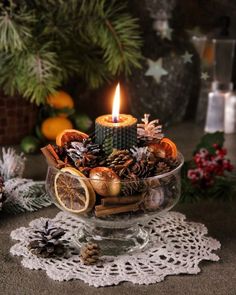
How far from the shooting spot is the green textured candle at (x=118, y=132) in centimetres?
77

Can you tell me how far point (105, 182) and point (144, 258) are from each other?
0.41ft

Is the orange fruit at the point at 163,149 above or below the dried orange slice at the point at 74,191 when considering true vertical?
above

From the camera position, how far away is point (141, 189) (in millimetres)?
725

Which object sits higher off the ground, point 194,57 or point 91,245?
point 194,57

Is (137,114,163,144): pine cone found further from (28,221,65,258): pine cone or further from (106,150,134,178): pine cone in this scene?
(28,221,65,258): pine cone

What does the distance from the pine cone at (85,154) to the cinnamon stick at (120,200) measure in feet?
0.17

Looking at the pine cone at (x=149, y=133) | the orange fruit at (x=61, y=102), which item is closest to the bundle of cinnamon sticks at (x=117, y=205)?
the pine cone at (x=149, y=133)

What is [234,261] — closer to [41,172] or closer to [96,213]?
[96,213]

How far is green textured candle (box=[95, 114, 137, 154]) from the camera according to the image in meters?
0.77

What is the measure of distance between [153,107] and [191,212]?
0.47 m

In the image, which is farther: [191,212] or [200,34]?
[200,34]

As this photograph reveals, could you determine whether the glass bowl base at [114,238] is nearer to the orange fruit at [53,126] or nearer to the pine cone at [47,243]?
the pine cone at [47,243]

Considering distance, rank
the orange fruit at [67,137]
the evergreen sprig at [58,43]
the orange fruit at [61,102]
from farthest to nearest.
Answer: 1. the orange fruit at [61,102]
2. the evergreen sprig at [58,43]
3. the orange fruit at [67,137]

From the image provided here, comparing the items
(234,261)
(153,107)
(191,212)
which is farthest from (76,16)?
(234,261)
